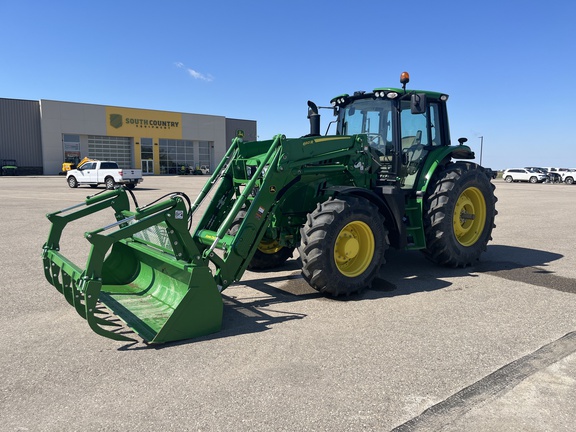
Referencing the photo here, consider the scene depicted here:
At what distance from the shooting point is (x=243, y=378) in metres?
3.62

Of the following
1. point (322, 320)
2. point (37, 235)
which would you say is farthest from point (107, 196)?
point (37, 235)

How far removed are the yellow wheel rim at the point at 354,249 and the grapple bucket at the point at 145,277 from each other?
190 cm

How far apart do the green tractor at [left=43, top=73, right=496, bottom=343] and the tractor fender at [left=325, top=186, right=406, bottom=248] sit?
2 centimetres

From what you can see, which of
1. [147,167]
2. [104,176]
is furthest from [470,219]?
[147,167]

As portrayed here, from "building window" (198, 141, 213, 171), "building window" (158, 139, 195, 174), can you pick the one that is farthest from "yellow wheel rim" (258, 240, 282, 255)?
"building window" (198, 141, 213, 171)

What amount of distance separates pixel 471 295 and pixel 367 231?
160 centimetres

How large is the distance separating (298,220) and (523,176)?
4691cm

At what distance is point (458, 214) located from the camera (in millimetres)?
7344

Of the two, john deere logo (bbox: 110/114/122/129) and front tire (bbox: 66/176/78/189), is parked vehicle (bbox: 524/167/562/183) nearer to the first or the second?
front tire (bbox: 66/176/78/189)

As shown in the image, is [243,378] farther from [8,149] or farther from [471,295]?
[8,149]

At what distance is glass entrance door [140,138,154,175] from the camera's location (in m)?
52.0

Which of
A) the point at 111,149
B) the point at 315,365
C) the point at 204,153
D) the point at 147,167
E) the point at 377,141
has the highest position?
the point at 111,149

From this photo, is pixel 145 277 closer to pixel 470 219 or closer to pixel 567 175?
pixel 470 219

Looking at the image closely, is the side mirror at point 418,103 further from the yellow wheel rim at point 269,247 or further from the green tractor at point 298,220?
the yellow wheel rim at point 269,247
